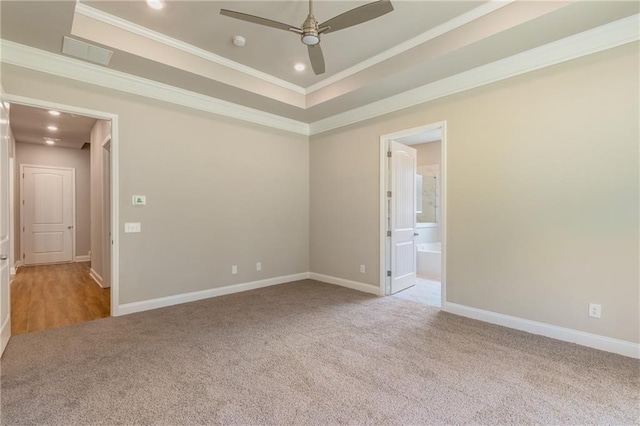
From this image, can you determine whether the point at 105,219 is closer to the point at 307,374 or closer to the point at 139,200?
the point at 139,200

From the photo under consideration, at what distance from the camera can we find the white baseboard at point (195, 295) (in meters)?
3.71

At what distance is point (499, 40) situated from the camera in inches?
112

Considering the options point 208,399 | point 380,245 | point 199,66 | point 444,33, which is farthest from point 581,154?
point 199,66

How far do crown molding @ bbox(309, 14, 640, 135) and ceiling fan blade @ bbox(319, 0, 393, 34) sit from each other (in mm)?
1803

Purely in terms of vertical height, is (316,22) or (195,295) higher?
(316,22)

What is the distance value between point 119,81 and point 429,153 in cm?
610

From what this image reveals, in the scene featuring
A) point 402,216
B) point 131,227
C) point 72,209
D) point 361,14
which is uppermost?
point 361,14

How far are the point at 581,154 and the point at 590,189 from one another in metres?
0.34

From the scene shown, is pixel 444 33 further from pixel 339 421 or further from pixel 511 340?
pixel 339 421

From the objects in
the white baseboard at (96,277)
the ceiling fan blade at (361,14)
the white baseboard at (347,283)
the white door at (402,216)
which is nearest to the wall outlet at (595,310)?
the white door at (402,216)

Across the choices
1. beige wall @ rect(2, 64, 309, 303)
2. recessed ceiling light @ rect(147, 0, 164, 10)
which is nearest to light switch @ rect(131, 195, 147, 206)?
beige wall @ rect(2, 64, 309, 303)

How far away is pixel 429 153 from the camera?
7176 millimetres

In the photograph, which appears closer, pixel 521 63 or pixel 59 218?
pixel 521 63

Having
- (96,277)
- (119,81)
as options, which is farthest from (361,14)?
(96,277)
